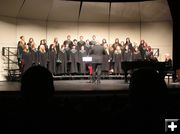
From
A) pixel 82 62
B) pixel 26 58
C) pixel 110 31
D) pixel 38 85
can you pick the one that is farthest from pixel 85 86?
A: pixel 110 31

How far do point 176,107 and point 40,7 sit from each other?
41.0 feet

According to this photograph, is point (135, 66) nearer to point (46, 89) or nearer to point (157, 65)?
point (157, 65)

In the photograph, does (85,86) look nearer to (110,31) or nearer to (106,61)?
(106,61)

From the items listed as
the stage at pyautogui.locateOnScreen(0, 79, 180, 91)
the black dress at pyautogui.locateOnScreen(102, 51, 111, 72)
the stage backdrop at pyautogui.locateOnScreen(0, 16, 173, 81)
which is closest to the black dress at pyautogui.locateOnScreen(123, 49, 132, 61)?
the black dress at pyautogui.locateOnScreen(102, 51, 111, 72)

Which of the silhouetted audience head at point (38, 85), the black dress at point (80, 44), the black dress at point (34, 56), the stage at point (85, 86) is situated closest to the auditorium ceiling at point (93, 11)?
the black dress at point (80, 44)

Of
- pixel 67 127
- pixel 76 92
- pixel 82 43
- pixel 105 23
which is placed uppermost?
pixel 105 23

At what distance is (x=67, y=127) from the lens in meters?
4.46

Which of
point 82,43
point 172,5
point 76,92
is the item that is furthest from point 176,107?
point 82,43

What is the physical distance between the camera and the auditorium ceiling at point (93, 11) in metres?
15.9

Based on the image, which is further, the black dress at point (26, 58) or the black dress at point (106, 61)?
the black dress at point (106, 61)

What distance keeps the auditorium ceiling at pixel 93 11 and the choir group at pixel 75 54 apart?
150 cm

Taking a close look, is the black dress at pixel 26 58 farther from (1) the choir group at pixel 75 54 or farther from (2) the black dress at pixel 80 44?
(2) the black dress at pixel 80 44

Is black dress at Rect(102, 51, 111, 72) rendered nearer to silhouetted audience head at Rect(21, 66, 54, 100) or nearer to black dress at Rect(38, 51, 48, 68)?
black dress at Rect(38, 51, 48, 68)

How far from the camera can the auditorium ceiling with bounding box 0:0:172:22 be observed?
15.9 m
